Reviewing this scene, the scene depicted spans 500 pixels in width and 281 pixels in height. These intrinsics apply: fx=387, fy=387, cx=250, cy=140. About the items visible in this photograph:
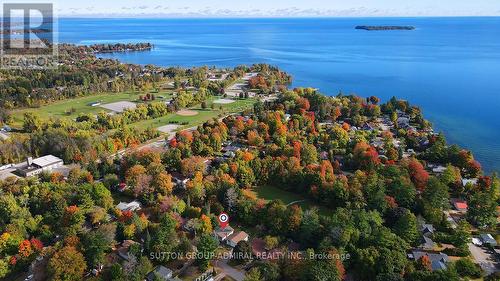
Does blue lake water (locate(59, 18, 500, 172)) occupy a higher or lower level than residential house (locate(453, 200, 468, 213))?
higher

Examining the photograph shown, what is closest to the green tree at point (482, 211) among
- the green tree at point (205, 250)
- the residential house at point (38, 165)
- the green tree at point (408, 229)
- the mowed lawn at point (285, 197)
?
the green tree at point (408, 229)

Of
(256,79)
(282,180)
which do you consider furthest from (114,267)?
(256,79)

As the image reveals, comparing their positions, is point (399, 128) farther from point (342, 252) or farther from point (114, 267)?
point (114, 267)

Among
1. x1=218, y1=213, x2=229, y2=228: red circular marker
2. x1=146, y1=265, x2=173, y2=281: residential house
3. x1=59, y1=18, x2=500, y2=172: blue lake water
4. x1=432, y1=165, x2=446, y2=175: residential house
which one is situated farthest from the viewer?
x1=59, y1=18, x2=500, y2=172: blue lake water

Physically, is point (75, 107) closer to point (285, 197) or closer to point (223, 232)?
point (285, 197)

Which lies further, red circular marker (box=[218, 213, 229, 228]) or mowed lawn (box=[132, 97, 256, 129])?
mowed lawn (box=[132, 97, 256, 129])

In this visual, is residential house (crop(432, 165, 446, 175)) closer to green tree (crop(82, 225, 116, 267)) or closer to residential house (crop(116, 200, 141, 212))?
residential house (crop(116, 200, 141, 212))

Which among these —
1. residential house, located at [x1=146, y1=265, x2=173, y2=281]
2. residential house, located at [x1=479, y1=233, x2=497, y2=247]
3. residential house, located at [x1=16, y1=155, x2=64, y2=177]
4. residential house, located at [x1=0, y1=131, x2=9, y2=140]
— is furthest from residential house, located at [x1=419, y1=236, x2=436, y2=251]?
residential house, located at [x1=0, y1=131, x2=9, y2=140]
